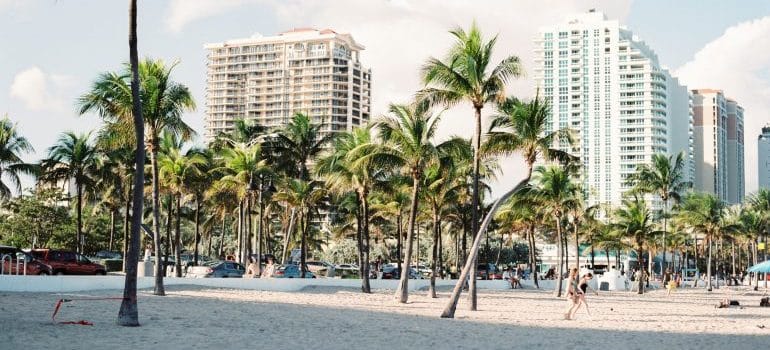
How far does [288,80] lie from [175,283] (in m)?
131

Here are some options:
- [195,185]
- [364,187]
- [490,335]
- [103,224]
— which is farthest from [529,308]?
[103,224]

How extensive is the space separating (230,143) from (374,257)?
1869 inches

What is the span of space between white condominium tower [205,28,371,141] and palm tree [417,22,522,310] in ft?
418

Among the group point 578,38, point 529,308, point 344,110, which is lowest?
point 529,308

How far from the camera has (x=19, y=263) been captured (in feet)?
112

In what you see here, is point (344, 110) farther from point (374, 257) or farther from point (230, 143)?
point (230, 143)

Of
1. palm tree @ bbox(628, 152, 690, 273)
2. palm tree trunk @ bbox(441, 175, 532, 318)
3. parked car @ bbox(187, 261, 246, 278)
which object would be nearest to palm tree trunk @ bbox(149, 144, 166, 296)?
palm tree trunk @ bbox(441, 175, 532, 318)

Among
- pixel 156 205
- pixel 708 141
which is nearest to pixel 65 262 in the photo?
pixel 156 205

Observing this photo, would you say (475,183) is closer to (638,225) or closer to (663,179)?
(638,225)

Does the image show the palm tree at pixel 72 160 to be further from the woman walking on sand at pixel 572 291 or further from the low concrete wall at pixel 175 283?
the woman walking on sand at pixel 572 291

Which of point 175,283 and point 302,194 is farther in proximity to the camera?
point 302,194

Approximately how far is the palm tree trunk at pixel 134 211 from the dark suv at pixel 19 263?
15504 mm

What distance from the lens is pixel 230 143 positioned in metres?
54.9

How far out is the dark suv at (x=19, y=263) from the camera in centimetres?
3328
